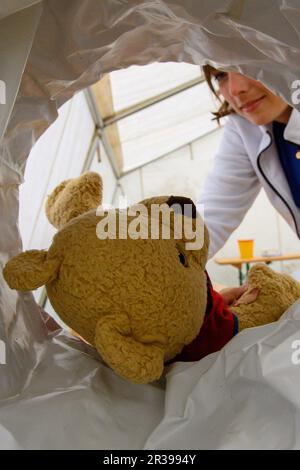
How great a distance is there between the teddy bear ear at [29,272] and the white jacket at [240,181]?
64 cm

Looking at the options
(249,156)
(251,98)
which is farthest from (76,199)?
(249,156)

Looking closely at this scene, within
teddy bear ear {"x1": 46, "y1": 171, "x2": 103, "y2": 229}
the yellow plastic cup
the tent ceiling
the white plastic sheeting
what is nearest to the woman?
the white plastic sheeting

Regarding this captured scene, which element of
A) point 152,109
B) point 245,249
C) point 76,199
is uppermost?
point 152,109

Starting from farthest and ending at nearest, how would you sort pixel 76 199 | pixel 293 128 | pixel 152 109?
1. pixel 152 109
2. pixel 293 128
3. pixel 76 199

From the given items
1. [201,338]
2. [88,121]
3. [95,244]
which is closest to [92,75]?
[95,244]

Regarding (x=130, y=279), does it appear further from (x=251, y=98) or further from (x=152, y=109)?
(x=152, y=109)

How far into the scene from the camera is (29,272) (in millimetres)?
414

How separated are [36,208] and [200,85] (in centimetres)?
289

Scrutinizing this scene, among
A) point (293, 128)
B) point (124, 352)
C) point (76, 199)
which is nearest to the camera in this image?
point (124, 352)

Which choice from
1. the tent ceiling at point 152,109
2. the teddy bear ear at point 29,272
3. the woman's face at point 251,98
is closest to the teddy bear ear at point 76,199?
the teddy bear ear at point 29,272

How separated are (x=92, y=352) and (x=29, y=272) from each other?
20 cm

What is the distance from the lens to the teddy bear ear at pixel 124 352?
14.8 inches

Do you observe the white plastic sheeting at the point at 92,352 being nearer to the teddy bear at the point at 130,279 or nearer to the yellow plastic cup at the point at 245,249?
the teddy bear at the point at 130,279
